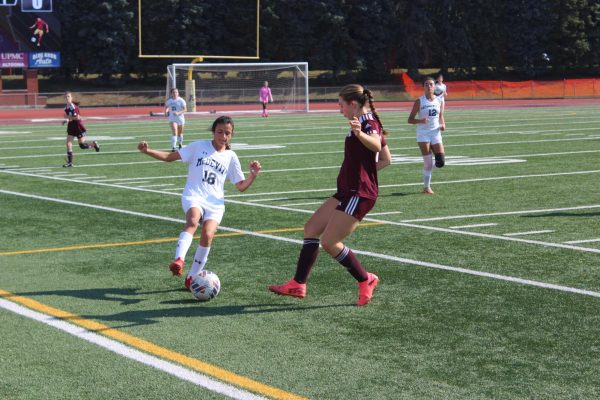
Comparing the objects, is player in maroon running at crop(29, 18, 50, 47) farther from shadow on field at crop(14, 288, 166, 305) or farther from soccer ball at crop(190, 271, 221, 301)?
soccer ball at crop(190, 271, 221, 301)

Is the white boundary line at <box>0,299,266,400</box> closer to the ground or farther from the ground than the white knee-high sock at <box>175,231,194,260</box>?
closer to the ground

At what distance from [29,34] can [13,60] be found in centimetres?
235

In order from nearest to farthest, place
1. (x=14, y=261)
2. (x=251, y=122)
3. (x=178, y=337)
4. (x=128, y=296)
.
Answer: (x=178, y=337)
(x=128, y=296)
(x=14, y=261)
(x=251, y=122)

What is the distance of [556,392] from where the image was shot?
20.2 ft

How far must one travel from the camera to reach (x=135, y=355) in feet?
23.0

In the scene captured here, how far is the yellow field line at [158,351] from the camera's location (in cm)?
621

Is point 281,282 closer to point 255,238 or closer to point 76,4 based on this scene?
point 255,238

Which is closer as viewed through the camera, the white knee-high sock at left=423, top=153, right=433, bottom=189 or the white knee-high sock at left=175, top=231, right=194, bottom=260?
the white knee-high sock at left=175, top=231, right=194, bottom=260

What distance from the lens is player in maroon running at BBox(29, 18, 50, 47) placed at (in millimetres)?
62656

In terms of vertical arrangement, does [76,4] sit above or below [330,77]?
above

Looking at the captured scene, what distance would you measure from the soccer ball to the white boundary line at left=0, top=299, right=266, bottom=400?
1203mm

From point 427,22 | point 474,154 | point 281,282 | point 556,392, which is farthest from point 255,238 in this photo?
point 427,22

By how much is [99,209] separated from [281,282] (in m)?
6.21

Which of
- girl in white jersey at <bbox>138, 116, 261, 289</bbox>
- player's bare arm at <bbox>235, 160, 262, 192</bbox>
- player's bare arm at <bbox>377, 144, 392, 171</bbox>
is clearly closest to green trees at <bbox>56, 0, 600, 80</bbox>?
girl in white jersey at <bbox>138, 116, 261, 289</bbox>
